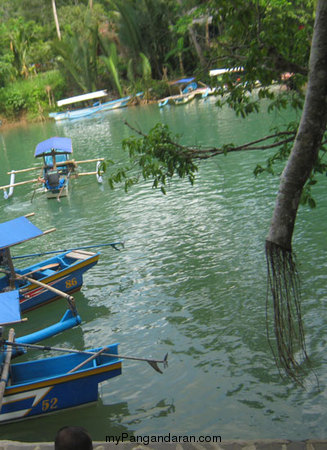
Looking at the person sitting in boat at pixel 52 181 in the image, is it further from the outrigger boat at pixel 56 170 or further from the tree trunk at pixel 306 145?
the tree trunk at pixel 306 145

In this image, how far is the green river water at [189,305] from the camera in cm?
682

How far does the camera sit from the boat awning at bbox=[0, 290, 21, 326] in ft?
22.6

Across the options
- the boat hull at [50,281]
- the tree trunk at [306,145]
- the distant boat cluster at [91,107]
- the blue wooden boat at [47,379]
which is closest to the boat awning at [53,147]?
the boat hull at [50,281]

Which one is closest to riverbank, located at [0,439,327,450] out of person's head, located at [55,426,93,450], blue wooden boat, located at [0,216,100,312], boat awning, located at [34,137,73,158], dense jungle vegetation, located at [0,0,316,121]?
person's head, located at [55,426,93,450]

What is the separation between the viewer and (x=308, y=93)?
363cm

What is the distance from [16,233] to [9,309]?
3036 mm

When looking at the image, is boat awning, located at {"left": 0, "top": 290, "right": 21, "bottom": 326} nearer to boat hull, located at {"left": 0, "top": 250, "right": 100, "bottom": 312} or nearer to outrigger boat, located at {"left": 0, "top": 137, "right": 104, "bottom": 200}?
boat hull, located at {"left": 0, "top": 250, "right": 100, "bottom": 312}

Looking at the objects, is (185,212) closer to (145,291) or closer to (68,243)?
(68,243)

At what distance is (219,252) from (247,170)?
696 cm

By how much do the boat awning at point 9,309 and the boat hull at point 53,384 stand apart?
819mm

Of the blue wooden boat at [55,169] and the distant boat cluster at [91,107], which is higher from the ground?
the distant boat cluster at [91,107]

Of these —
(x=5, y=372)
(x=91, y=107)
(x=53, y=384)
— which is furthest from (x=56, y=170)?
(x=91, y=107)

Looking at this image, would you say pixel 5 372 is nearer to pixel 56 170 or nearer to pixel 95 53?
pixel 56 170

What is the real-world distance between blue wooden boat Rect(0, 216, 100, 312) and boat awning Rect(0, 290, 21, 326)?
1932 millimetres
